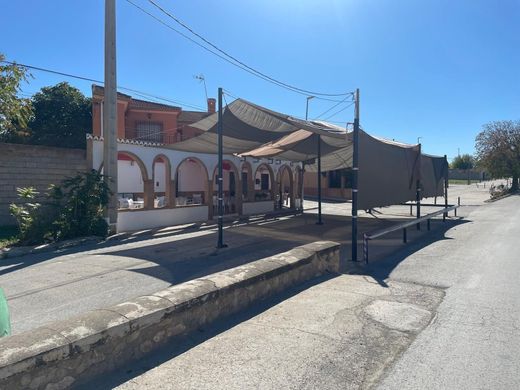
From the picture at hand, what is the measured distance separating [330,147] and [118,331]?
44.9 ft

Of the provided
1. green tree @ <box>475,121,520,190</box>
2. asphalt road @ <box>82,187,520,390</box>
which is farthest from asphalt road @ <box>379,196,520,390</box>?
green tree @ <box>475,121,520,190</box>

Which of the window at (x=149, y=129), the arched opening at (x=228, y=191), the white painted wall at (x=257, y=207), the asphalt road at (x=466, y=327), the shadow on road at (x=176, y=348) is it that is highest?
the window at (x=149, y=129)

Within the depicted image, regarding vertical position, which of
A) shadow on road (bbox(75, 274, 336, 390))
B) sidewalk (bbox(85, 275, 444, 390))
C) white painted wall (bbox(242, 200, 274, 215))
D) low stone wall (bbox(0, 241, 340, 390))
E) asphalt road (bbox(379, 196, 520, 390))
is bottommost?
asphalt road (bbox(379, 196, 520, 390))

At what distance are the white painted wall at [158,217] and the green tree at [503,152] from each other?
39717mm

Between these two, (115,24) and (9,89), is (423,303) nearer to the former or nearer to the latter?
(9,89)

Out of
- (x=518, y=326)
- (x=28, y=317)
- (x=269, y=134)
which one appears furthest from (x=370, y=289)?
(x=269, y=134)

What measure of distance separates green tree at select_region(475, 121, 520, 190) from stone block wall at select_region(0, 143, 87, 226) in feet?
146

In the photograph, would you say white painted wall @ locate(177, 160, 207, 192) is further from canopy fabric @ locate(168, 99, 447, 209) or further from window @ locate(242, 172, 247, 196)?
canopy fabric @ locate(168, 99, 447, 209)

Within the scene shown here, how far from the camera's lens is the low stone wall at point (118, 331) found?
107 inches

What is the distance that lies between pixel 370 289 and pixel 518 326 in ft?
6.96

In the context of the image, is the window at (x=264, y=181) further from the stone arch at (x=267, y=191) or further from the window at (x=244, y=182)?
the window at (x=244, y=182)

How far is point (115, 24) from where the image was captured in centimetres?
1255

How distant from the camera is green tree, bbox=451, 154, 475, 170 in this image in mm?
93812

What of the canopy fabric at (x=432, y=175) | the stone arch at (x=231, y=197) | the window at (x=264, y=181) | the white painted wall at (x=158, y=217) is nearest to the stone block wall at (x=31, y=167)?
the white painted wall at (x=158, y=217)
